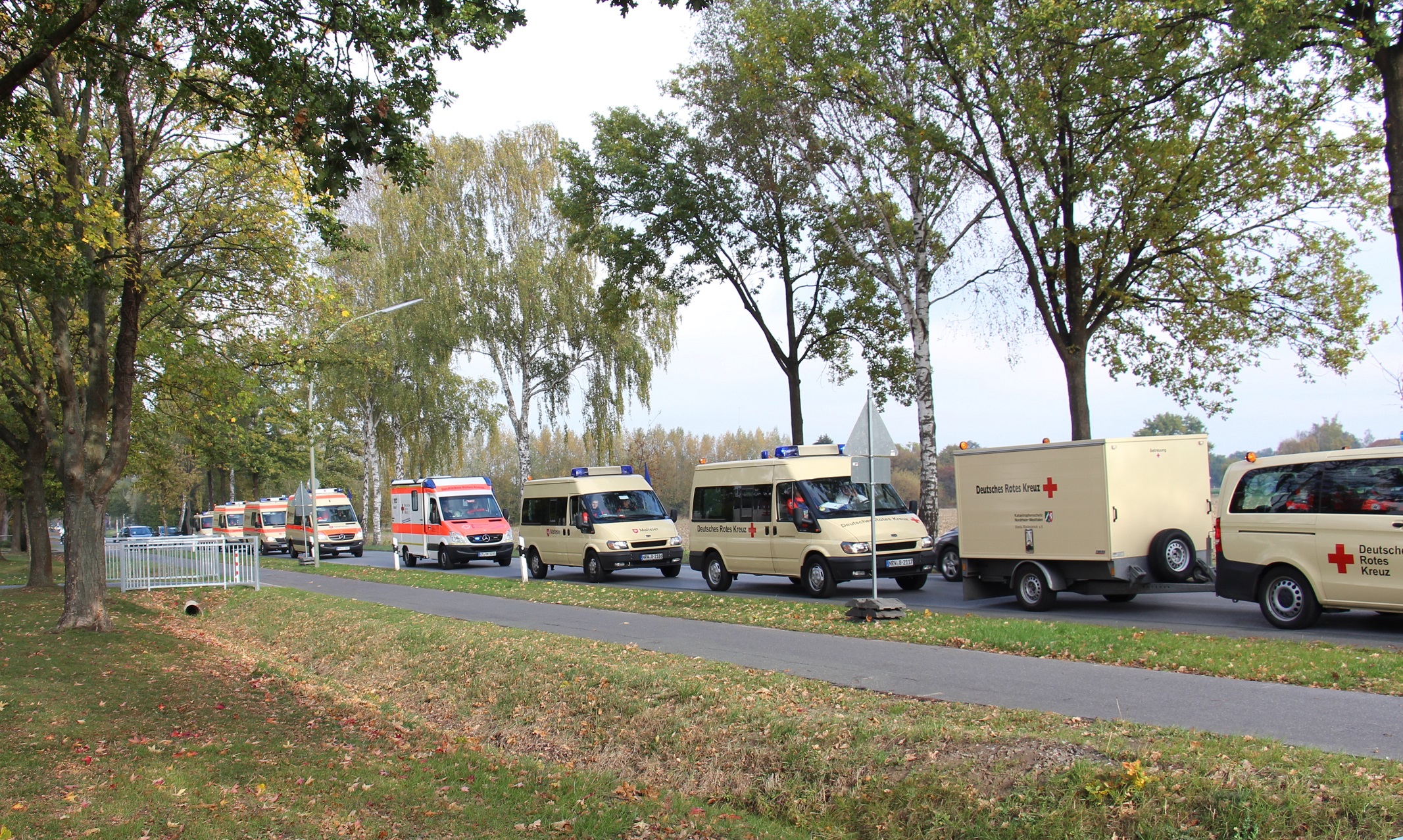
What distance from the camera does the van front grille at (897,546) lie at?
56.5ft

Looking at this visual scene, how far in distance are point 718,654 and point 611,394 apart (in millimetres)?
29452

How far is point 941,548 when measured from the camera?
20.2m

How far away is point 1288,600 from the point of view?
11.5 m

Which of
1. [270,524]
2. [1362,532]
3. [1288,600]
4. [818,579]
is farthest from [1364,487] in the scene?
[270,524]

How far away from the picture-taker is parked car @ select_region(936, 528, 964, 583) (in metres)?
19.9

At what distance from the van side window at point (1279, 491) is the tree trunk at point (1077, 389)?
A: 7.90 m

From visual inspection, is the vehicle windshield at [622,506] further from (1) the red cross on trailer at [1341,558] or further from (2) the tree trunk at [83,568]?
(1) the red cross on trailer at [1341,558]

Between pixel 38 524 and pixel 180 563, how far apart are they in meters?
5.15

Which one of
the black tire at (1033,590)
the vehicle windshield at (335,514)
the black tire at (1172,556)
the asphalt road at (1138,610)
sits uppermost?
the vehicle windshield at (335,514)

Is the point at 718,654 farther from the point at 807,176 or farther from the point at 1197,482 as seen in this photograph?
the point at 807,176

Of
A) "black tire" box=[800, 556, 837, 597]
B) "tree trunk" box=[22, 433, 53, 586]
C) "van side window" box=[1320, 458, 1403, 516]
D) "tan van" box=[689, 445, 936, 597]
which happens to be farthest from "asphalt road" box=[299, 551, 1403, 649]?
"tree trunk" box=[22, 433, 53, 586]

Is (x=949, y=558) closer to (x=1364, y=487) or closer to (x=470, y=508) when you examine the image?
(x=1364, y=487)

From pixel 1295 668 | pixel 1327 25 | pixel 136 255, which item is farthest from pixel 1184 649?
pixel 136 255

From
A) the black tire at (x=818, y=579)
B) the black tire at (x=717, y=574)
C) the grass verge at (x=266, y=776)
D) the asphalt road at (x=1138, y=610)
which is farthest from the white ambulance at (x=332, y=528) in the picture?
the grass verge at (x=266, y=776)
